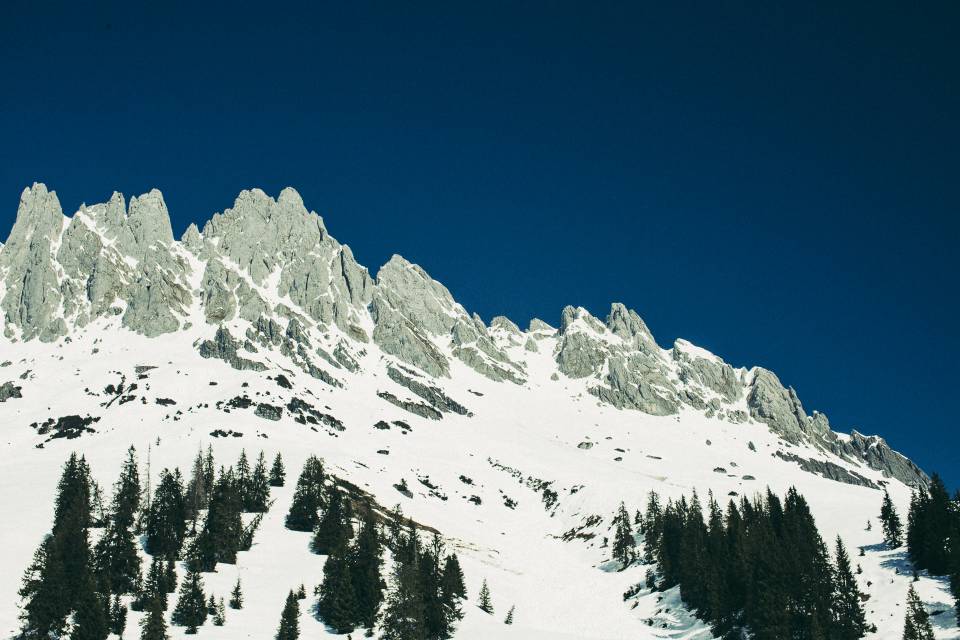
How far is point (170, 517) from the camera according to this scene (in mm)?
106188

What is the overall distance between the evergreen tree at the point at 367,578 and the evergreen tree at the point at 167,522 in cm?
2554

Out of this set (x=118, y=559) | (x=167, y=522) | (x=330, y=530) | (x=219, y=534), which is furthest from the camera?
(x=330, y=530)

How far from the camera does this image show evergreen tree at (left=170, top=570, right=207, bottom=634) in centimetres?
8019

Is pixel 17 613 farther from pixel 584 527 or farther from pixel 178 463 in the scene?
pixel 584 527

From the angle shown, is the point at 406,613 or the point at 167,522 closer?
the point at 406,613

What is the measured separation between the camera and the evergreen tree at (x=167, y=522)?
103m

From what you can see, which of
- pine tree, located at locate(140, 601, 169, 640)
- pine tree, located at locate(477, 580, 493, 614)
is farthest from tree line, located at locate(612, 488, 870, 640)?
pine tree, located at locate(140, 601, 169, 640)

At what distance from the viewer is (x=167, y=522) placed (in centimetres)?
10456

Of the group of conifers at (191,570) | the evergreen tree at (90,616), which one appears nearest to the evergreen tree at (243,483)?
the group of conifers at (191,570)

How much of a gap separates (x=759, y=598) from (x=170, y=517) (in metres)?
77.8

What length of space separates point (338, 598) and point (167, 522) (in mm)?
32378

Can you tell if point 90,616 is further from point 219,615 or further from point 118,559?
point 118,559

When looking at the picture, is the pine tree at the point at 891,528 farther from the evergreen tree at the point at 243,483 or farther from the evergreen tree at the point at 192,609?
the evergreen tree at the point at 243,483

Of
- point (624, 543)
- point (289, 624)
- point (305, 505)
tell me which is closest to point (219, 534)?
point (305, 505)
